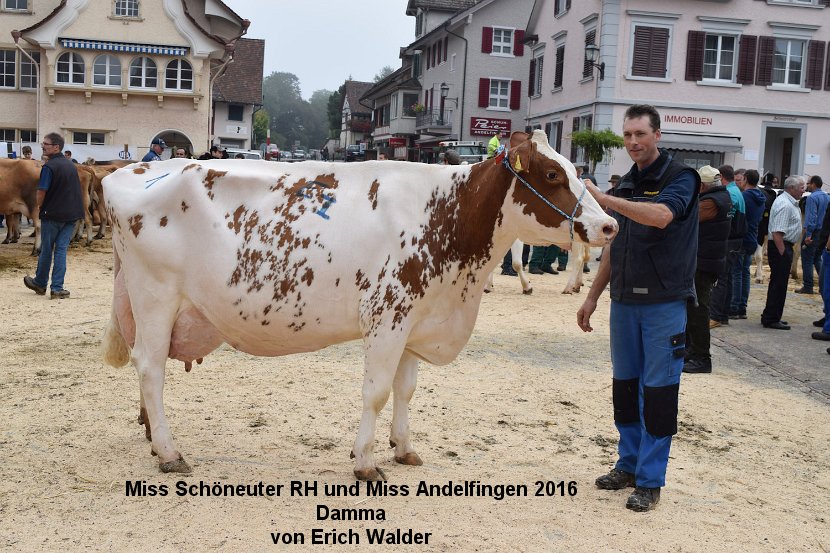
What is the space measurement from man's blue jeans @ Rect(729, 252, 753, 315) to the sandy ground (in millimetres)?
3304

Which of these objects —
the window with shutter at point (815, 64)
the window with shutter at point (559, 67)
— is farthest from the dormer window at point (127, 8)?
the window with shutter at point (815, 64)

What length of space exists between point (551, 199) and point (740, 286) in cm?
872

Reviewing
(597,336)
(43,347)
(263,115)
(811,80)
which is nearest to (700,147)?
(811,80)

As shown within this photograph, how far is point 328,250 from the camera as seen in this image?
4957mm

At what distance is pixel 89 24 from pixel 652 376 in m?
35.2

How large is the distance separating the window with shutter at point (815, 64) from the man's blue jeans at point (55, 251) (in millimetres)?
28633

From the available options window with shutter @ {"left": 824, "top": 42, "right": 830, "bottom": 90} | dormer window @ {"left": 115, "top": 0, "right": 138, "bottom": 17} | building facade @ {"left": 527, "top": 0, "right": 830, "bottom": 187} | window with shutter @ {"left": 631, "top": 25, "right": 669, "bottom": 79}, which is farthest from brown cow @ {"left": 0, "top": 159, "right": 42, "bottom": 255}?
window with shutter @ {"left": 824, "top": 42, "right": 830, "bottom": 90}

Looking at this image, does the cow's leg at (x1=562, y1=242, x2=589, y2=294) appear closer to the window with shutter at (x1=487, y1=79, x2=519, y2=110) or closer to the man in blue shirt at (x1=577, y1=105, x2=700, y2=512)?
the man in blue shirt at (x1=577, y1=105, x2=700, y2=512)

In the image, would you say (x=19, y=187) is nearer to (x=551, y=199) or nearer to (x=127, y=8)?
(x=551, y=199)

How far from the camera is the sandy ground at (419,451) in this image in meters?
4.42

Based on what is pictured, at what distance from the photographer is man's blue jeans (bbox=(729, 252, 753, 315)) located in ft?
40.2

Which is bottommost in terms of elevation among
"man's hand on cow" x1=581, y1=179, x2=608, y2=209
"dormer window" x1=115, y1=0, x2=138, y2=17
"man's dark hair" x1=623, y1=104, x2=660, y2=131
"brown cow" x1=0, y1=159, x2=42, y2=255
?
"brown cow" x1=0, y1=159, x2=42, y2=255

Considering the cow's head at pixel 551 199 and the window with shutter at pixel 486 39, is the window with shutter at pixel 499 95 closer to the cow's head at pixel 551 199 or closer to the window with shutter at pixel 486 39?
the window with shutter at pixel 486 39

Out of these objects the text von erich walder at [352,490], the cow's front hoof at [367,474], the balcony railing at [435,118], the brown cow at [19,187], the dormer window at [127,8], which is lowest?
the text von erich walder at [352,490]
